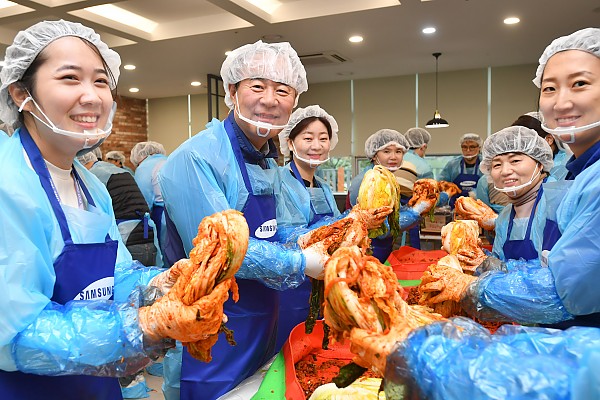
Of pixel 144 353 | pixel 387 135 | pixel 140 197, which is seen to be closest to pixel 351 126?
pixel 387 135

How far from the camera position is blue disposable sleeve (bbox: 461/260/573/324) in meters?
1.55

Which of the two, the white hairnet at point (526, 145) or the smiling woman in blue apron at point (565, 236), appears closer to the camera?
the smiling woman in blue apron at point (565, 236)

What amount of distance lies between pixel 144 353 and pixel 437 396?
2.40 ft

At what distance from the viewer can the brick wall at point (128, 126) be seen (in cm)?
1272

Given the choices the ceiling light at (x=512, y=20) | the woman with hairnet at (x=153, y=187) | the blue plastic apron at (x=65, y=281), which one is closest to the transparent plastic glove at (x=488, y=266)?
the blue plastic apron at (x=65, y=281)

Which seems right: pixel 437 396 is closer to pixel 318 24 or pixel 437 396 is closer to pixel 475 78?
pixel 318 24

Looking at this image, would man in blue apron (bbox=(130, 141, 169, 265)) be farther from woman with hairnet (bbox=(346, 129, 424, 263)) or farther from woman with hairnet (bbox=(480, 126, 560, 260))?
woman with hairnet (bbox=(480, 126, 560, 260))

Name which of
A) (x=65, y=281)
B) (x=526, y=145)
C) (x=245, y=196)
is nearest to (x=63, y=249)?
(x=65, y=281)

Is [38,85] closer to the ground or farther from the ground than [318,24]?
closer to the ground

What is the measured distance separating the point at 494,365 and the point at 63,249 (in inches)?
46.5

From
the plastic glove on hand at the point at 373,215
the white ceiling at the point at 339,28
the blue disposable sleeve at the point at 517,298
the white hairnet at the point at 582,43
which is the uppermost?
the white ceiling at the point at 339,28

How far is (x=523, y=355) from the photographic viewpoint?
816 millimetres

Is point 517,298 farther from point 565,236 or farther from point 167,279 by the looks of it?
point 167,279

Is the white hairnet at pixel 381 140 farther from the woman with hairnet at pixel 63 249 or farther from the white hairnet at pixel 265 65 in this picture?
the woman with hairnet at pixel 63 249
